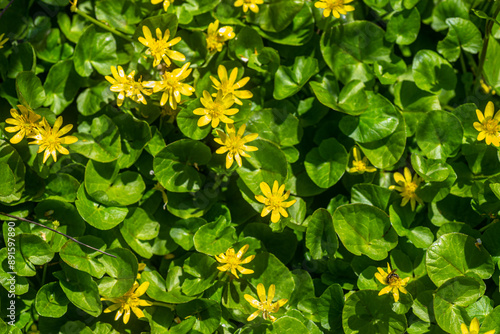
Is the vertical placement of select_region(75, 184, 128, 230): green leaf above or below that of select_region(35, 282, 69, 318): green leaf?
above

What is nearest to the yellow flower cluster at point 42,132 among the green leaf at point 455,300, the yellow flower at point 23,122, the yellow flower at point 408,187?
the yellow flower at point 23,122

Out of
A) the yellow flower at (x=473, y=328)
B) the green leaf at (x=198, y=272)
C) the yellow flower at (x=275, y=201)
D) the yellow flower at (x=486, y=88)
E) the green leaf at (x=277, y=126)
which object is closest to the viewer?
the yellow flower at (x=473, y=328)

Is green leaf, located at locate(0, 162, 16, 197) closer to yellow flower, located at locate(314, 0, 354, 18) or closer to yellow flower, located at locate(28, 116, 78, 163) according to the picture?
yellow flower, located at locate(28, 116, 78, 163)

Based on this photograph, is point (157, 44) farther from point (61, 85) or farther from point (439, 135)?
point (439, 135)

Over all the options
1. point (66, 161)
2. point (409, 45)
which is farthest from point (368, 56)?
point (66, 161)

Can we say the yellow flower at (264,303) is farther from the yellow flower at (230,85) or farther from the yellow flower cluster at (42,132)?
the yellow flower cluster at (42,132)

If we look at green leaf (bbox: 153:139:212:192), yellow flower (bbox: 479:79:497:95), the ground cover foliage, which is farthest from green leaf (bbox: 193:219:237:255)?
yellow flower (bbox: 479:79:497:95)

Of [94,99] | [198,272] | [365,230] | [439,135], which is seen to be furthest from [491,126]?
[94,99]
